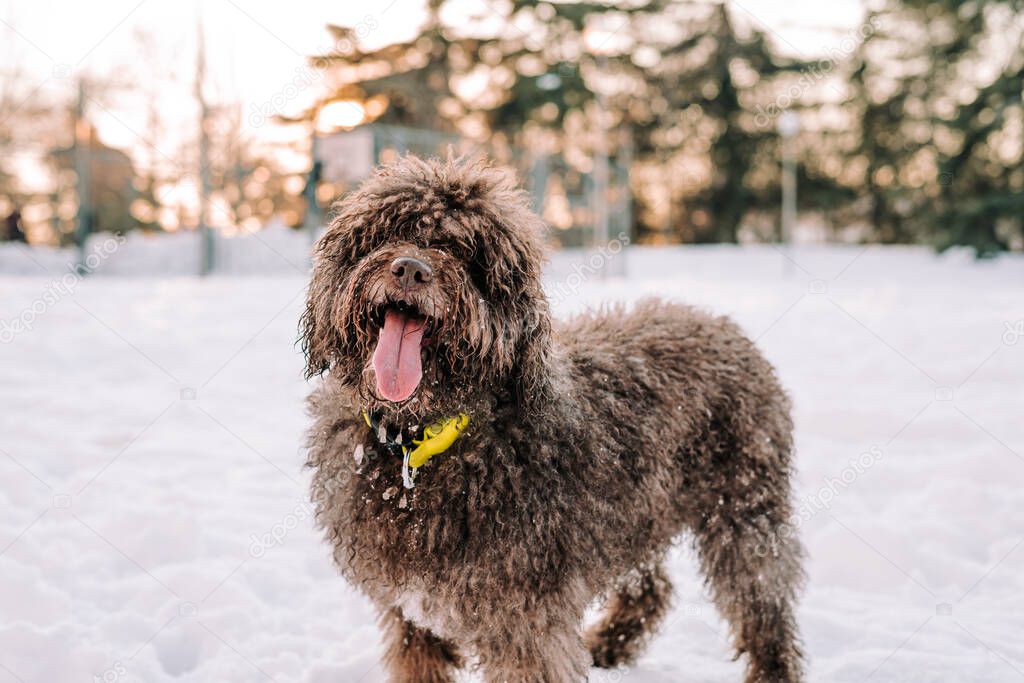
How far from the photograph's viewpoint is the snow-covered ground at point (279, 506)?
3.74m

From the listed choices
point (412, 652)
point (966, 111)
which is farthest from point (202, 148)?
point (966, 111)

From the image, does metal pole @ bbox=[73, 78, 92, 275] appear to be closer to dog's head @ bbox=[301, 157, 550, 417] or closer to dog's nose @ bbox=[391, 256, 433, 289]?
dog's head @ bbox=[301, 157, 550, 417]

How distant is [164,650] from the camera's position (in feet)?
11.9

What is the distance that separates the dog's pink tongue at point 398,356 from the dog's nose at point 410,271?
13 centimetres

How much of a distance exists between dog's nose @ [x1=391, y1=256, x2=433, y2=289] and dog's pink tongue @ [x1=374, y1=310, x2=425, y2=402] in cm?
13

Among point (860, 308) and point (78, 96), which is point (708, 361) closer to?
point (860, 308)

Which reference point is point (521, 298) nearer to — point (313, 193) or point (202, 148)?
point (313, 193)

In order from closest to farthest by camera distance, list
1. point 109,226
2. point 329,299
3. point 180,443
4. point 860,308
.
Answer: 1. point 329,299
2. point 180,443
3. point 860,308
4. point 109,226

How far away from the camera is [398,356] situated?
2.54 m

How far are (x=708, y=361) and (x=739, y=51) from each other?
27.8m

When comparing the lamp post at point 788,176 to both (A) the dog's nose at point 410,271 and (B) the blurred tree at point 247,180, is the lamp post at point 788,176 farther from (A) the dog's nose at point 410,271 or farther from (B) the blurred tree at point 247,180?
(A) the dog's nose at point 410,271

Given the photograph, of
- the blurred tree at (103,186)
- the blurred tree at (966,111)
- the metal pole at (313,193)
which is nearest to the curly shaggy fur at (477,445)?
the metal pole at (313,193)

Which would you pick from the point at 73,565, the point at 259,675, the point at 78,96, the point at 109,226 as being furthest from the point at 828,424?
the point at 109,226
